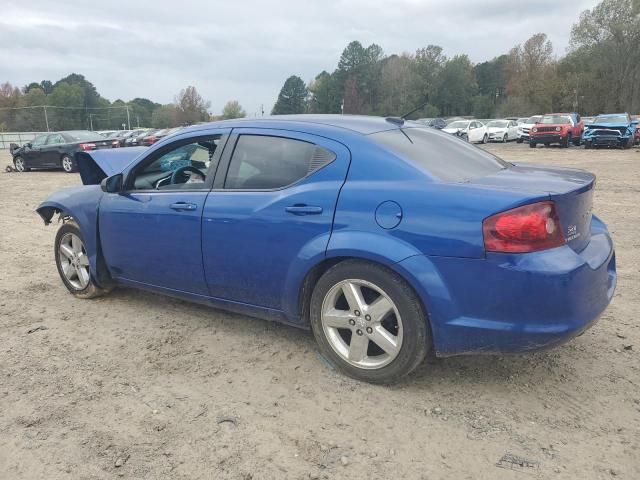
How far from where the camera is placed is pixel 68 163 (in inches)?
699

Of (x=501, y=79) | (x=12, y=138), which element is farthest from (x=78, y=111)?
(x=501, y=79)

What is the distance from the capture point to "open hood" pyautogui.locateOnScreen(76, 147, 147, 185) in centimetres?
521

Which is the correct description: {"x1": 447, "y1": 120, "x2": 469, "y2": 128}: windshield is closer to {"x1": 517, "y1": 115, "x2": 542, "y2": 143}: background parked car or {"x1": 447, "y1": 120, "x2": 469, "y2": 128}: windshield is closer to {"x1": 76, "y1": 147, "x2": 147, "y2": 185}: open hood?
{"x1": 517, "y1": 115, "x2": 542, "y2": 143}: background parked car

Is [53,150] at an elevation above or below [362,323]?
above

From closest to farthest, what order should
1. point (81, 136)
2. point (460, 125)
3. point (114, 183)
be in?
point (114, 183) < point (81, 136) < point (460, 125)

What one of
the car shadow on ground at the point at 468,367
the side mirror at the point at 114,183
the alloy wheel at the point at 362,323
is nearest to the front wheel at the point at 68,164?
the side mirror at the point at 114,183

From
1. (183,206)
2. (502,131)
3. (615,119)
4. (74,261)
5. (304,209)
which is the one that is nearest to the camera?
(304,209)

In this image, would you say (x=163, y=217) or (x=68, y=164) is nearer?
(x=163, y=217)

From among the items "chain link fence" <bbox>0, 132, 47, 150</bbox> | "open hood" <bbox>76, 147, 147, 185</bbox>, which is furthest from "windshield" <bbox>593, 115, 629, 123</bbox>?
"chain link fence" <bbox>0, 132, 47, 150</bbox>

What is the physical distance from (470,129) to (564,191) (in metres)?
28.8

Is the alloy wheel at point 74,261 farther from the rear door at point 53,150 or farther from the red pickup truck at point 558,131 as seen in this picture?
the red pickup truck at point 558,131

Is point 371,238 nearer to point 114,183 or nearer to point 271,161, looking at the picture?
point 271,161

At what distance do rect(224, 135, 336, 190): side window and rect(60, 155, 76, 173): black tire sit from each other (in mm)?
16078

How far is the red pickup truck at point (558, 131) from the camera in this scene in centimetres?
2477
